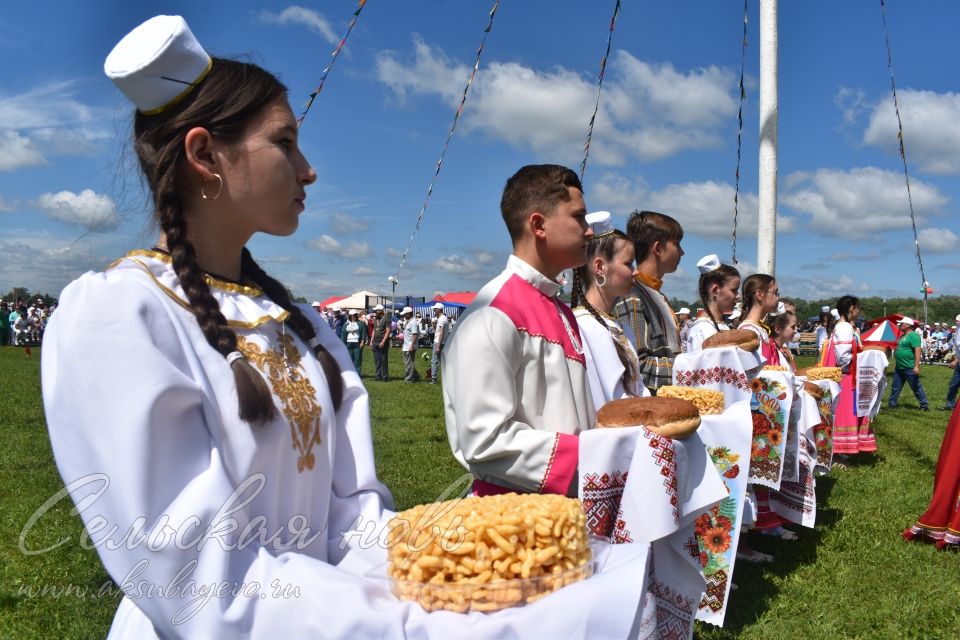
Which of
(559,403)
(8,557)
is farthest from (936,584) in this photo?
(8,557)

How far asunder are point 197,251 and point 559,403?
1.35 m

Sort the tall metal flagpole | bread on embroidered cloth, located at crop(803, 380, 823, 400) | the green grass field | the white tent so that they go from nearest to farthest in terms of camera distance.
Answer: the green grass field < bread on embroidered cloth, located at crop(803, 380, 823, 400) < the tall metal flagpole < the white tent

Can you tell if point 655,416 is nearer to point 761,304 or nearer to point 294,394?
point 294,394

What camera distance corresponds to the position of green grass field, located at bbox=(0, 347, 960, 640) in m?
4.23

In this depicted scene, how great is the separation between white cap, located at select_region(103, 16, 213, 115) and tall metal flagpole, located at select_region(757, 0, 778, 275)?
22.2 ft

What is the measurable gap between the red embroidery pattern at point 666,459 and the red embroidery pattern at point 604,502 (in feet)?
0.40

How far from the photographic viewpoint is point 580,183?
282cm

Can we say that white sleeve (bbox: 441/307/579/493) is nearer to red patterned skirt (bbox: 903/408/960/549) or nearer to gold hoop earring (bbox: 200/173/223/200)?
gold hoop earring (bbox: 200/173/223/200)

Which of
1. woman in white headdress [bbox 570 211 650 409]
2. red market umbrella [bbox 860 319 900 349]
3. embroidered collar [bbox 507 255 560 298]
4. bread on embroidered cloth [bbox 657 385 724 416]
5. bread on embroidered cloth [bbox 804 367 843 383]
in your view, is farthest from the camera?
red market umbrella [bbox 860 319 900 349]

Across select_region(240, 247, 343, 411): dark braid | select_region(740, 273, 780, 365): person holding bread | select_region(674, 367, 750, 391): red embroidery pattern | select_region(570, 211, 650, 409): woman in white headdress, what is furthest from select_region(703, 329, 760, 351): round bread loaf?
select_region(240, 247, 343, 411): dark braid

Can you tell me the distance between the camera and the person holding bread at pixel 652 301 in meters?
4.96

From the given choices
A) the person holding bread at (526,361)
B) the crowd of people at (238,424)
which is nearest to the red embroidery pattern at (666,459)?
the crowd of people at (238,424)

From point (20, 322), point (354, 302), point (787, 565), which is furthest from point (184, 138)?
point (354, 302)

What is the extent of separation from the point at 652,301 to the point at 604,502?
113 inches
